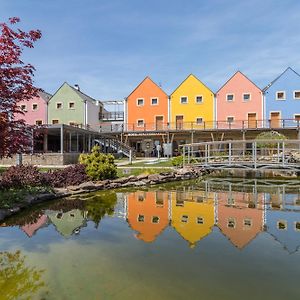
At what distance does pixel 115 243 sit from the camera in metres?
5.35

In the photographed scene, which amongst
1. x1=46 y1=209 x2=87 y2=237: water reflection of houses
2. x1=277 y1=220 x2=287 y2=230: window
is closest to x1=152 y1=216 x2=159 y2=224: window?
x1=46 y1=209 x2=87 y2=237: water reflection of houses

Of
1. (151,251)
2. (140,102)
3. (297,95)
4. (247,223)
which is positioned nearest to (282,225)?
(247,223)

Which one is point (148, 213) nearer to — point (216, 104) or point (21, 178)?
point (21, 178)

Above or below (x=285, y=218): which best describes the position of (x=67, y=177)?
above

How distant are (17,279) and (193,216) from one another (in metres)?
A: 4.37

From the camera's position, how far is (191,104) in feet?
115

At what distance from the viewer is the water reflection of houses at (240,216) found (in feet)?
19.2

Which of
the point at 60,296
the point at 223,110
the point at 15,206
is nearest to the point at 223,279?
the point at 60,296

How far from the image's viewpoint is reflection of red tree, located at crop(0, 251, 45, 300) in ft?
11.9

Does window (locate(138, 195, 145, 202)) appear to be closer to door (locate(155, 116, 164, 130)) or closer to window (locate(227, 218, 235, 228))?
window (locate(227, 218, 235, 228))

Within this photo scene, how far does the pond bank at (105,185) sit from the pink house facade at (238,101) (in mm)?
17594

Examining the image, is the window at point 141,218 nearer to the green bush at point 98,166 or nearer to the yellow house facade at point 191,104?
the green bush at point 98,166

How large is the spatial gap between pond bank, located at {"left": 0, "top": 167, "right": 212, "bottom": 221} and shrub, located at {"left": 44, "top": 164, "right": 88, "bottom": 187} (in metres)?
0.50

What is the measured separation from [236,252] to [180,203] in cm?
438
